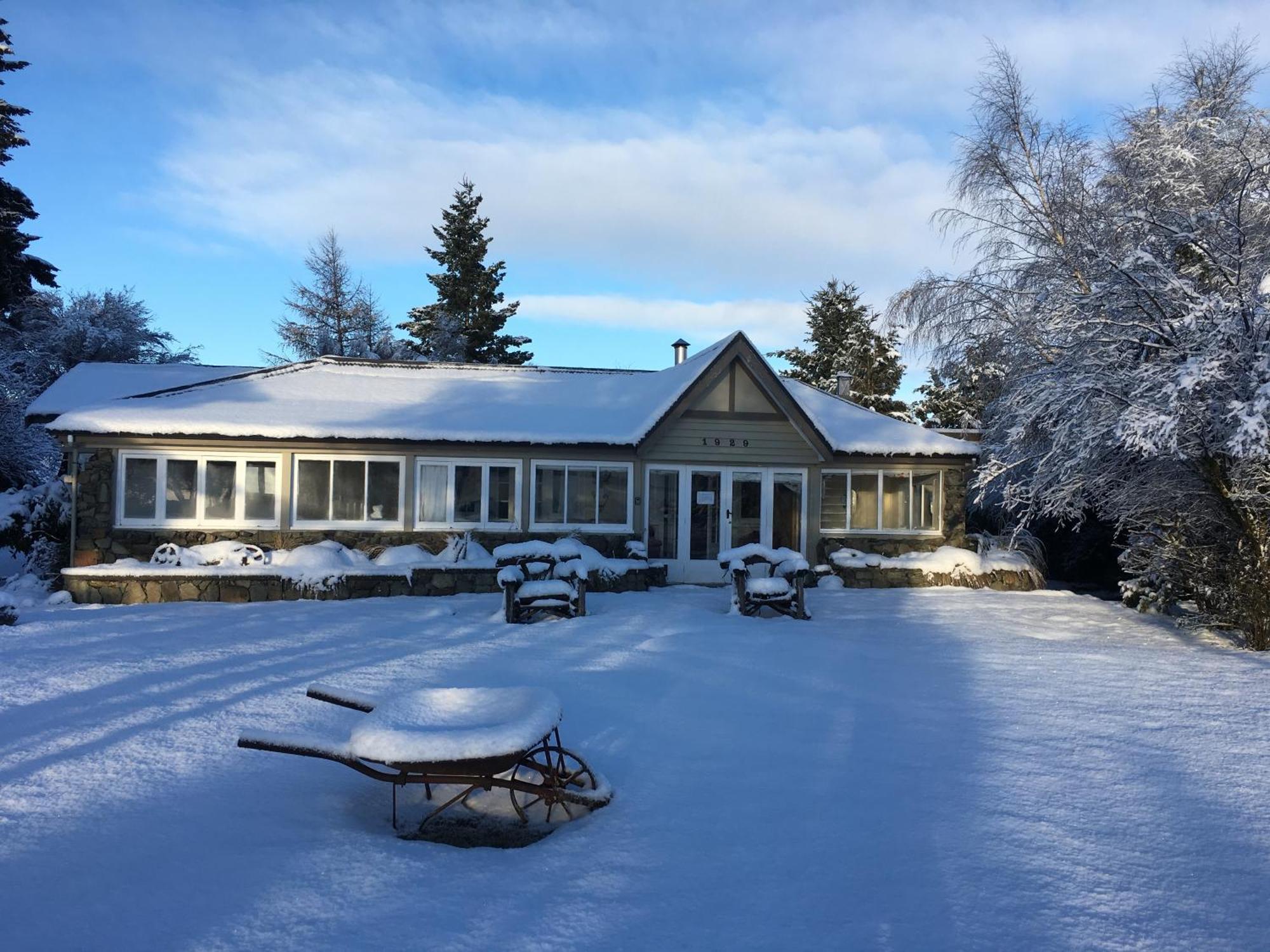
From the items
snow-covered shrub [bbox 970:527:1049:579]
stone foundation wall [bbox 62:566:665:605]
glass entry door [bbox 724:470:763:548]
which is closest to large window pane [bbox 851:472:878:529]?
glass entry door [bbox 724:470:763:548]

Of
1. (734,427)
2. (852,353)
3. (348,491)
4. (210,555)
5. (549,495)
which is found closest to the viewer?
(210,555)

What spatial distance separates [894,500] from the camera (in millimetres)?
17156

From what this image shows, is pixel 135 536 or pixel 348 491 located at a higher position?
pixel 348 491

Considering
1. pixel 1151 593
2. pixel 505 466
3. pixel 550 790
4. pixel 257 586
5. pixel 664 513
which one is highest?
pixel 505 466

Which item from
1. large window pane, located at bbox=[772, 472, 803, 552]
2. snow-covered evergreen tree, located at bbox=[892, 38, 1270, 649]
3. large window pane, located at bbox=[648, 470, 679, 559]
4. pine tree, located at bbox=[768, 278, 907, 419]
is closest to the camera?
snow-covered evergreen tree, located at bbox=[892, 38, 1270, 649]

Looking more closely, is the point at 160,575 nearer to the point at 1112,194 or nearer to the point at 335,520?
the point at 335,520

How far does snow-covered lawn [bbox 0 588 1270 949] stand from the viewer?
3.72 meters

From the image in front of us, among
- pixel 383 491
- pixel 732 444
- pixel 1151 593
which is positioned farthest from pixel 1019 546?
pixel 383 491

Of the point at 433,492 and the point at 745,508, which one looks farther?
the point at 745,508

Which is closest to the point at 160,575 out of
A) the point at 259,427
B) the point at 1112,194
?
the point at 259,427

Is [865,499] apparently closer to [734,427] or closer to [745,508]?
[745,508]

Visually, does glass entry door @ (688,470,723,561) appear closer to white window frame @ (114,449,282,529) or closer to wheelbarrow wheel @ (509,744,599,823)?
white window frame @ (114,449,282,529)

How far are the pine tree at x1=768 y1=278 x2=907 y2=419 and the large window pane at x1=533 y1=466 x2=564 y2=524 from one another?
76.7 feet

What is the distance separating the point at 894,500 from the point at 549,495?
689 cm
